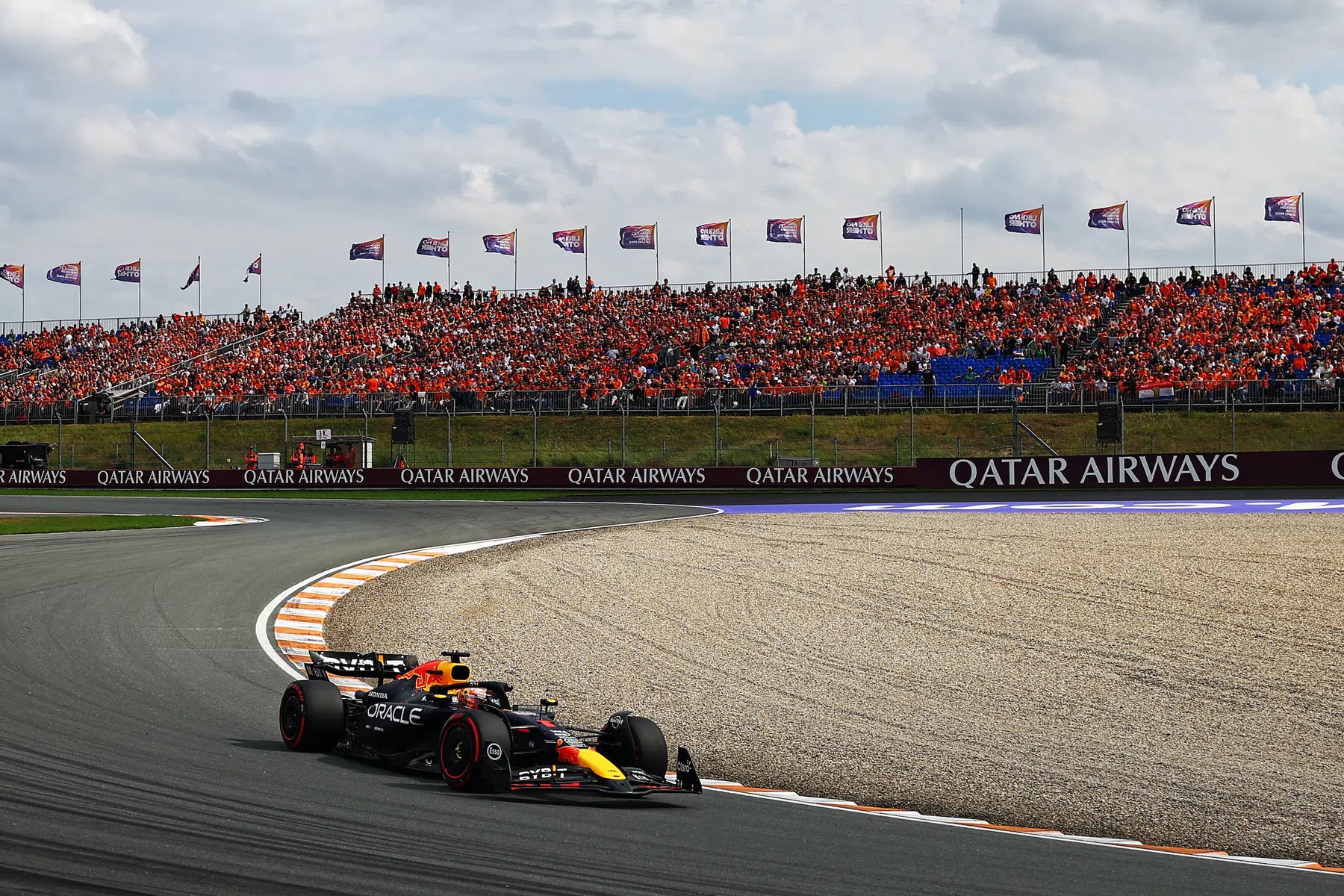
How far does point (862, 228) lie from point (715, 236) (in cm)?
675

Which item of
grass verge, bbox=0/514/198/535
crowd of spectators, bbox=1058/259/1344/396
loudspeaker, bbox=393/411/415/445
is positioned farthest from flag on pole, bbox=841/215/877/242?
grass verge, bbox=0/514/198/535

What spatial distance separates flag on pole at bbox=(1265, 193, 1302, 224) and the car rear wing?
51736 millimetres

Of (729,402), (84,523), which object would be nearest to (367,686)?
(84,523)

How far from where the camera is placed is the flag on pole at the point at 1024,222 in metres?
56.8

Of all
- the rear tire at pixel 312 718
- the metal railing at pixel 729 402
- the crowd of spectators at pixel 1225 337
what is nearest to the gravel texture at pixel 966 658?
the rear tire at pixel 312 718

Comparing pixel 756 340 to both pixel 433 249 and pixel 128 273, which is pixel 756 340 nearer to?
pixel 433 249

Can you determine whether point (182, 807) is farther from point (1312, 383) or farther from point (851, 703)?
point (1312, 383)

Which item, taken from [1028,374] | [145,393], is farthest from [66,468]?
[1028,374]

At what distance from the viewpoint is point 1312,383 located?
38000mm

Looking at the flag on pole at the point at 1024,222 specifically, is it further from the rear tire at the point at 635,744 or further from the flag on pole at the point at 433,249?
the rear tire at the point at 635,744

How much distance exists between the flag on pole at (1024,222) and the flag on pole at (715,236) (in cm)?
1257

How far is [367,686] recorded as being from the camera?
12102 millimetres

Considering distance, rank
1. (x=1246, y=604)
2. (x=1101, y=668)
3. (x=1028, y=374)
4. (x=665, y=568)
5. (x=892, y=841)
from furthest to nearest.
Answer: (x=1028, y=374), (x=665, y=568), (x=1246, y=604), (x=1101, y=668), (x=892, y=841)

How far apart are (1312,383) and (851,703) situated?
31.7 metres
